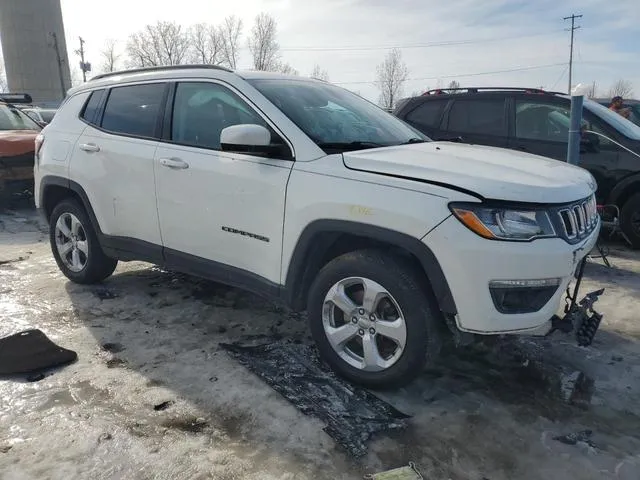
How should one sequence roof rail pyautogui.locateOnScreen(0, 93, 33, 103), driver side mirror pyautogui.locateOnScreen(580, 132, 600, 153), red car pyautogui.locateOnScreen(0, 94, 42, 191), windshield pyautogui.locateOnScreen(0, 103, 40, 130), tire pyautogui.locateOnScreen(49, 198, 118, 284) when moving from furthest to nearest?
roof rail pyautogui.locateOnScreen(0, 93, 33, 103), windshield pyautogui.locateOnScreen(0, 103, 40, 130), red car pyautogui.locateOnScreen(0, 94, 42, 191), driver side mirror pyautogui.locateOnScreen(580, 132, 600, 153), tire pyautogui.locateOnScreen(49, 198, 118, 284)

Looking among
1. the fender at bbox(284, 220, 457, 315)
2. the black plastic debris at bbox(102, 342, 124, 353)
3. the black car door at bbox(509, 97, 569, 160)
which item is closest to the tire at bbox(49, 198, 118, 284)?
the black plastic debris at bbox(102, 342, 124, 353)

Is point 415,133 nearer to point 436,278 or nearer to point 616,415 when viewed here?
point 436,278

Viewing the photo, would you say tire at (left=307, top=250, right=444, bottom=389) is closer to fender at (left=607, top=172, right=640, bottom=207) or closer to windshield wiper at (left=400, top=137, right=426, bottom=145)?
windshield wiper at (left=400, top=137, right=426, bottom=145)

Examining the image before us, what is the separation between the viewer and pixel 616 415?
115 inches

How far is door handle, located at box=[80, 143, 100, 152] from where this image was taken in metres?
4.43

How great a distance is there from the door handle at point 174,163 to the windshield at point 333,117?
28.8 inches

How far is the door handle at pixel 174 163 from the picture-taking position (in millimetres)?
3742

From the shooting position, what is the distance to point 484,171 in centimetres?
285

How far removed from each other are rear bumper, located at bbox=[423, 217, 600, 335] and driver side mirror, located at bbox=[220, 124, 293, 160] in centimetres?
112

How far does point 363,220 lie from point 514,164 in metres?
0.99

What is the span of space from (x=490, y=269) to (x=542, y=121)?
15.8ft

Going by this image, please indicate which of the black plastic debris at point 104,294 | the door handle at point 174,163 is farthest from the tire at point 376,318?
the black plastic debris at point 104,294

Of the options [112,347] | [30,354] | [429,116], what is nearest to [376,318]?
[112,347]

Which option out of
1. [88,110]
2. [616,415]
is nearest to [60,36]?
[88,110]
